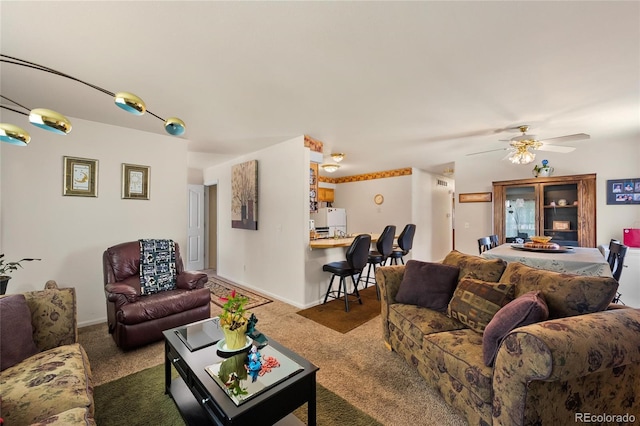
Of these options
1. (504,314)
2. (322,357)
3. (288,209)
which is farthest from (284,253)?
(504,314)

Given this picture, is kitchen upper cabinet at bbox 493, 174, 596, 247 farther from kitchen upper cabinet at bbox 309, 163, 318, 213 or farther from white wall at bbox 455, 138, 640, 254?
kitchen upper cabinet at bbox 309, 163, 318, 213

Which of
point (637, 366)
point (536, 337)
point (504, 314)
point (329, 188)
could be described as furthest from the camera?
point (329, 188)

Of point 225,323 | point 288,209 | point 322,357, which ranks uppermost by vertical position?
point 288,209

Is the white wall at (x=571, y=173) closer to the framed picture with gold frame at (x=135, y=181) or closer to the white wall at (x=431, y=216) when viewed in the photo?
the white wall at (x=431, y=216)

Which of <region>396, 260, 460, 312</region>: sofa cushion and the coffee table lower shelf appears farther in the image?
<region>396, 260, 460, 312</region>: sofa cushion

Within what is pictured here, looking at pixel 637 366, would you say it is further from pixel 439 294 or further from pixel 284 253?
pixel 284 253

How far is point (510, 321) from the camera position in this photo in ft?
4.96

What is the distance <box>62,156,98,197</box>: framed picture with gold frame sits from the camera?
3.12 m

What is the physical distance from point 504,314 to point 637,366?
664 mm

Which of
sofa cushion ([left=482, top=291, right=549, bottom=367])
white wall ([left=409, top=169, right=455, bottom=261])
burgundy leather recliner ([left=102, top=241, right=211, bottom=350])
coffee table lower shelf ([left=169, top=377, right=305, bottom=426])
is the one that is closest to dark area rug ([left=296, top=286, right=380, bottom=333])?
burgundy leather recliner ([left=102, top=241, right=211, bottom=350])

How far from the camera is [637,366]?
1.43 meters

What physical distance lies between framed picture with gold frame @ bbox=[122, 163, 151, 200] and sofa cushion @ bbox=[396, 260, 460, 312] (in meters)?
3.45

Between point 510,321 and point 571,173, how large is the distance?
165 inches

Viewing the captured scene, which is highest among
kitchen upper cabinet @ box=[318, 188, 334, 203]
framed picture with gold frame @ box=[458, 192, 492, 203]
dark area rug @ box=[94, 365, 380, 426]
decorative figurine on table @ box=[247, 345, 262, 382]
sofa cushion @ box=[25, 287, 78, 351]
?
kitchen upper cabinet @ box=[318, 188, 334, 203]
